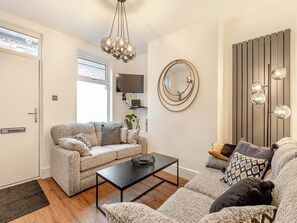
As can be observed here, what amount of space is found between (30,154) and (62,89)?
1248 mm

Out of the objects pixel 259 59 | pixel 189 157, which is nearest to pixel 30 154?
pixel 189 157

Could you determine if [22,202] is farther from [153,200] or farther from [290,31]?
[290,31]

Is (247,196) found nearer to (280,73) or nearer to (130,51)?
(280,73)

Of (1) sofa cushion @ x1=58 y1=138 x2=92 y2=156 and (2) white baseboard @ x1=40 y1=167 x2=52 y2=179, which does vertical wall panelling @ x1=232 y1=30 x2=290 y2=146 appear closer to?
(1) sofa cushion @ x1=58 y1=138 x2=92 y2=156

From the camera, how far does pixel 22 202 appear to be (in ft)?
6.48

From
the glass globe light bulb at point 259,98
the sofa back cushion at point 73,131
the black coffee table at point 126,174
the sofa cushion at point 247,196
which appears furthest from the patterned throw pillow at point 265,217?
the sofa back cushion at point 73,131

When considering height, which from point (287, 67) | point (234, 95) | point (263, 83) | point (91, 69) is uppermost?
point (91, 69)

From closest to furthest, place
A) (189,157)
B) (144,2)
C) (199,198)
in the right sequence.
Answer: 1. (199,198)
2. (144,2)
3. (189,157)

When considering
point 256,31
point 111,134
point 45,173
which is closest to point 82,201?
point 45,173

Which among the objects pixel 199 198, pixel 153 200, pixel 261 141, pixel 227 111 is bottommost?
pixel 153 200

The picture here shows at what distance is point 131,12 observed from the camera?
2328mm

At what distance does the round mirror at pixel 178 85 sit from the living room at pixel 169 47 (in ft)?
0.29

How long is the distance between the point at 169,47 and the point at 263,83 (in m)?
1.69

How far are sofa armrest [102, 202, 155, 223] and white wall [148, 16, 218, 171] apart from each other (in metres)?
1.98
